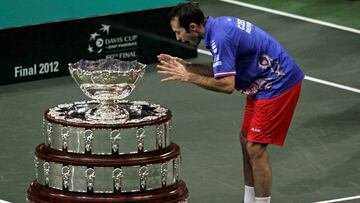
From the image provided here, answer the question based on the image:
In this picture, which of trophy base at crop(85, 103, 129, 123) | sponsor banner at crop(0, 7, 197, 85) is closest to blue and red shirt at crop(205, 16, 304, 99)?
trophy base at crop(85, 103, 129, 123)

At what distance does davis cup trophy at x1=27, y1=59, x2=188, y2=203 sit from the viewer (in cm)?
971

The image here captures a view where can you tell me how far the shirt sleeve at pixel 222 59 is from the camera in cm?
1081

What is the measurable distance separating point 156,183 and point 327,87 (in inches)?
272

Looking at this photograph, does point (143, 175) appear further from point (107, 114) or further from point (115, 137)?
point (107, 114)

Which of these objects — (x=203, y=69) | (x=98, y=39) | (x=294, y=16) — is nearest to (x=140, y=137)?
(x=203, y=69)

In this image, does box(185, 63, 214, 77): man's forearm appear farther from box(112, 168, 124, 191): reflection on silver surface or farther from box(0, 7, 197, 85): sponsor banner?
box(0, 7, 197, 85): sponsor banner

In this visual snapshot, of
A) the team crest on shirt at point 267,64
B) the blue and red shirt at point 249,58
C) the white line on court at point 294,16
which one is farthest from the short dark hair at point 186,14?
the white line on court at point 294,16

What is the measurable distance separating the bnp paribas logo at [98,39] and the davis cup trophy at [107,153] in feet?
21.8

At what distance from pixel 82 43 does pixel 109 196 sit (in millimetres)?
7148

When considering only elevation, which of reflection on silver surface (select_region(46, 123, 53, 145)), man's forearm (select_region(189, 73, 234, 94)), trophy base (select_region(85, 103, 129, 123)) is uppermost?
man's forearm (select_region(189, 73, 234, 94))

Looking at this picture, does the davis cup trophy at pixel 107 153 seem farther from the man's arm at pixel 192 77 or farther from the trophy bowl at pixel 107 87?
the man's arm at pixel 192 77

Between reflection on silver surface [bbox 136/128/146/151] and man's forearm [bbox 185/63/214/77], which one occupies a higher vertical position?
man's forearm [bbox 185/63/214/77]

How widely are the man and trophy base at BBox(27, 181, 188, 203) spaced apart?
1.08 metres

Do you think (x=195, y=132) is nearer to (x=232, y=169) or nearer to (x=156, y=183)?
(x=232, y=169)
